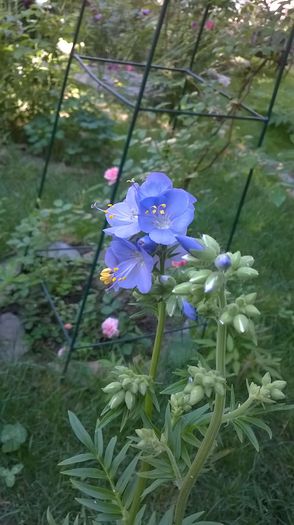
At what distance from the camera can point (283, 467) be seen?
2.01 meters

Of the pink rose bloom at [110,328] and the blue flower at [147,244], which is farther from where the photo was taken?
the pink rose bloom at [110,328]

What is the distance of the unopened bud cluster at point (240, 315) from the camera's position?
0.90 meters

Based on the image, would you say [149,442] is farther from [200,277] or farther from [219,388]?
[200,277]

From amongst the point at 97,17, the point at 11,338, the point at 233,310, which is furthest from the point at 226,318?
the point at 97,17

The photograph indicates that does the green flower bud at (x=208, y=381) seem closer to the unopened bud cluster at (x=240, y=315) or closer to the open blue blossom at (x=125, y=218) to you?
the unopened bud cluster at (x=240, y=315)

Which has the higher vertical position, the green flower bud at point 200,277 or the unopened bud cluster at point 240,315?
the green flower bud at point 200,277

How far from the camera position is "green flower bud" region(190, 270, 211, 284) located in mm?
903

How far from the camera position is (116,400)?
1.07 meters

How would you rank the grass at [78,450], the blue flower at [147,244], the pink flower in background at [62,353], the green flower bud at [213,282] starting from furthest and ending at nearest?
the pink flower in background at [62,353]
the grass at [78,450]
the blue flower at [147,244]
the green flower bud at [213,282]

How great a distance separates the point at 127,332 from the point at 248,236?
1110 millimetres

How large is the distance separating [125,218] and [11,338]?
5.21ft

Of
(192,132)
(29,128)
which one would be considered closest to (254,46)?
(192,132)

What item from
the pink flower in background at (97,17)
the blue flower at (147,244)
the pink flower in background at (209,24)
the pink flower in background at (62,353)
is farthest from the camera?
the pink flower in background at (97,17)

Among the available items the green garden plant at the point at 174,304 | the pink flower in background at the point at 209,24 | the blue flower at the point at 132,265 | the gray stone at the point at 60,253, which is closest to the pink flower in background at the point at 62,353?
the gray stone at the point at 60,253
